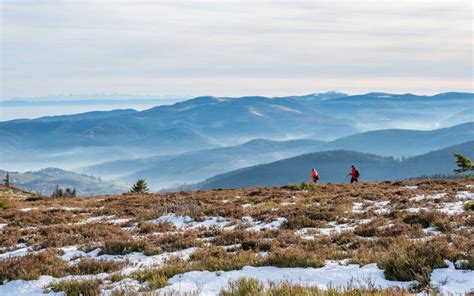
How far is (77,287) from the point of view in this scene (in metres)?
8.09

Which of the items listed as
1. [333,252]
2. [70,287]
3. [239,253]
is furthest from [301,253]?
[70,287]

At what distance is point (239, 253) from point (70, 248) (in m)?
4.84

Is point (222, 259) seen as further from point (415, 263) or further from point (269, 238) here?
point (415, 263)

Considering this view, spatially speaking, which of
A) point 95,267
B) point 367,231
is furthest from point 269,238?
point 95,267

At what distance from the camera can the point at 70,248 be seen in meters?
12.4

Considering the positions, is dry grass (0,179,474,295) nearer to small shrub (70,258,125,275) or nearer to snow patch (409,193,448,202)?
small shrub (70,258,125,275)

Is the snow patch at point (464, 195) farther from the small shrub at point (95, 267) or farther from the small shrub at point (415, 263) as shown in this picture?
the small shrub at point (95, 267)

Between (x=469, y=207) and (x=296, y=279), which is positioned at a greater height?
(x=469, y=207)

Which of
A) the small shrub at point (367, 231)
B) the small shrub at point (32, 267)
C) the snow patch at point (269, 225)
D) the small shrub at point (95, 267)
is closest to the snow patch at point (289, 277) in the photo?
the small shrub at point (95, 267)

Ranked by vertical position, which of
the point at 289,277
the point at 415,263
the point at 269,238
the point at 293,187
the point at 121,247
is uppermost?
the point at 415,263

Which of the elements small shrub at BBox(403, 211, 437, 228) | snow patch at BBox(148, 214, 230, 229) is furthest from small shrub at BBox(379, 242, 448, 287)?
snow patch at BBox(148, 214, 230, 229)

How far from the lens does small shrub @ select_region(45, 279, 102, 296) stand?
7.84m

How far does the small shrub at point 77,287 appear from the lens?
7837 millimetres

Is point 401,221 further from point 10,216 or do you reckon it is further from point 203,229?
point 10,216
